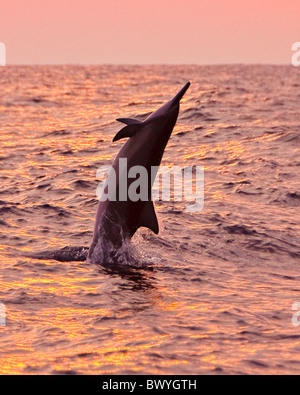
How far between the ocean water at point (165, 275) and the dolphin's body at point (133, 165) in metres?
0.63

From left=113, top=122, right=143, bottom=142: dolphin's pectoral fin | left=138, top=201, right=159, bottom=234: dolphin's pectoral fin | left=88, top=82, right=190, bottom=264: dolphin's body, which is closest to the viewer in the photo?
left=113, top=122, right=143, bottom=142: dolphin's pectoral fin

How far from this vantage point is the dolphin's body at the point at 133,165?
12.0 metres

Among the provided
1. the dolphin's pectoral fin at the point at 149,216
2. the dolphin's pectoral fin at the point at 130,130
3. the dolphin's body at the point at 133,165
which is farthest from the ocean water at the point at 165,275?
the dolphin's pectoral fin at the point at 130,130

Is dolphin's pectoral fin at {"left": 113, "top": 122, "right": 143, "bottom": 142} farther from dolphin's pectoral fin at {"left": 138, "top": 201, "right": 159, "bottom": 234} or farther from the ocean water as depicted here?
the ocean water

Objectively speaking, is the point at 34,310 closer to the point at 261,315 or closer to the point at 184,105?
the point at 261,315

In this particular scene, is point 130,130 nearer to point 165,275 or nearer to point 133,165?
point 133,165

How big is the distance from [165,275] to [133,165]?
6.96 feet

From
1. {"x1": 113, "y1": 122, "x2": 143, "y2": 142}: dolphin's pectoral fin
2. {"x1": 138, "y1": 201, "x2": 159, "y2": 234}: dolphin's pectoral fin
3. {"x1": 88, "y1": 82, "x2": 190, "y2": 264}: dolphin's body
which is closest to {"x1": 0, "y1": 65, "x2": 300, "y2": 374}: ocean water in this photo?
{"x1": 88, "y1": 82, "x2": 190, "y2": 264}: dolphin's body

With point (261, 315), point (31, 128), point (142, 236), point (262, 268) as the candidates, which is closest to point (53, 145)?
point (31, 128)

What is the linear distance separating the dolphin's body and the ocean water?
2.08 ft

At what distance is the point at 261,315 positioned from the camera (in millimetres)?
10312

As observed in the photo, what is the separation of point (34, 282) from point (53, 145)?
61.3 ft

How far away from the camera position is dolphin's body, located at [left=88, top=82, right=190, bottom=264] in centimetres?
1198

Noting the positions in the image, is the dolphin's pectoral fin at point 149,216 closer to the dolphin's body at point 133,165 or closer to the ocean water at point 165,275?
the dolphin's body at point 133,165
